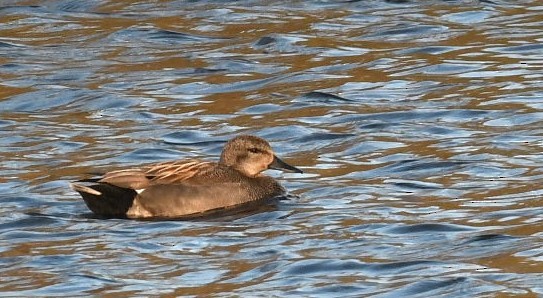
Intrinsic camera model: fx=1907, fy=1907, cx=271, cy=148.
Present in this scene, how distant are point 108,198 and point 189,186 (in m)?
0.60

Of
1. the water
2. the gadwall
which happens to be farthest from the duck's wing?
the water

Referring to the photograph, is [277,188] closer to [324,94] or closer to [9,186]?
[9,186]

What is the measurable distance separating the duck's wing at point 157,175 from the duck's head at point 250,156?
40 cm

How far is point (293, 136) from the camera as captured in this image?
1516cm

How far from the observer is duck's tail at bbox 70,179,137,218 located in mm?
12555

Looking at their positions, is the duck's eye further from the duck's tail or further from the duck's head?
the duck's tail

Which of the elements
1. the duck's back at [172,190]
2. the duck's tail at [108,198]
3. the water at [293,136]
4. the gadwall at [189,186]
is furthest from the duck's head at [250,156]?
the duck's tail at [108,198]

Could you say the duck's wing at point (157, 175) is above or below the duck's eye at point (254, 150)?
above

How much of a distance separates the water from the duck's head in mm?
284

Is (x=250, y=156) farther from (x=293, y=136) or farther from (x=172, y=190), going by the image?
(x=293, y=136)

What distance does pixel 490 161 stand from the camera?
1360cm

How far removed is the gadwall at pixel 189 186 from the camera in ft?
41.3

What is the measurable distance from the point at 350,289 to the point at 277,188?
3.32 metres

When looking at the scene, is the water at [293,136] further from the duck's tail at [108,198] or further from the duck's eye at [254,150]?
the duck's eye at [254,150]
